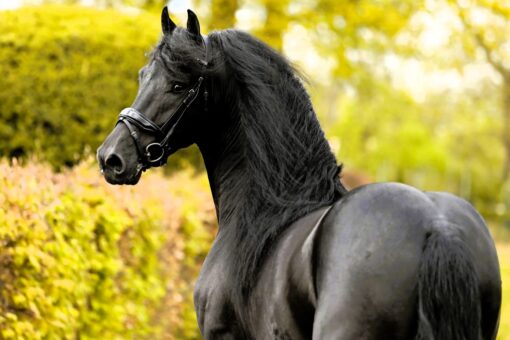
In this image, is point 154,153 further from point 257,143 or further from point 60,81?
point 60,81

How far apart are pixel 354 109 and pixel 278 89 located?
35.0 metres

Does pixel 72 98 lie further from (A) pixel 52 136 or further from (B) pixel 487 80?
(B) pixel 487 80

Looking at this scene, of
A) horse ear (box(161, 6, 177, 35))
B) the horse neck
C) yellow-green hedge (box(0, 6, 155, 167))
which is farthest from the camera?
yellow-green hedge (box(0, 6, 155, 167))

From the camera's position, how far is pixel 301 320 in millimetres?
3568

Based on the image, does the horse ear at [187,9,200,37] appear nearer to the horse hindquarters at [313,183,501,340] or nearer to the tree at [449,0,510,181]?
the horse hindquarters at [313,183,501,340]

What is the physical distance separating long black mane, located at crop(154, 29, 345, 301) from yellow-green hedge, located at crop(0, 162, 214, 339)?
158cm

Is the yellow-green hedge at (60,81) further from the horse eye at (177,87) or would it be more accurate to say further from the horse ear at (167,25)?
the horse eye at (177,87)

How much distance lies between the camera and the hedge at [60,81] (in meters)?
9.58

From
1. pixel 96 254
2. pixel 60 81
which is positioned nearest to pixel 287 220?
pixel 96 254

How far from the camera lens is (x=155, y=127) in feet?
13.7

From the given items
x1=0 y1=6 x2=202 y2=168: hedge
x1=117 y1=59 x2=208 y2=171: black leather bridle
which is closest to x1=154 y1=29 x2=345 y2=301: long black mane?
x1=117 y1=59 x2=208 y2=171: black leather bridle

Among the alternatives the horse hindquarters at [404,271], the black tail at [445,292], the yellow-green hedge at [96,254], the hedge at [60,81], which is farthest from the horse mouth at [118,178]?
the hedge at [60,81]

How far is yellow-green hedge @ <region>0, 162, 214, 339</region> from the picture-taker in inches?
215

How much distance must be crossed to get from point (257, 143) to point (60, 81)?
5959mm
